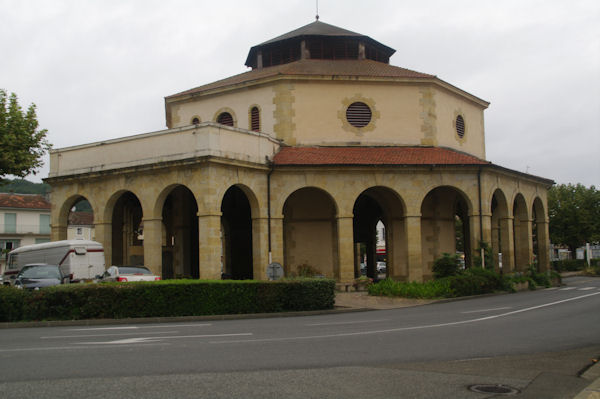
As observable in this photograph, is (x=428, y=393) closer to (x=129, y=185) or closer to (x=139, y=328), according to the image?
(x=139, y=328)

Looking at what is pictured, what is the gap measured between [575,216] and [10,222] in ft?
177

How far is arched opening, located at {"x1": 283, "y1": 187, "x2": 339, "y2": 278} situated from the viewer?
29.6m

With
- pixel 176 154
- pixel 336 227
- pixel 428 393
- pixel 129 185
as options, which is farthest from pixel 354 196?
pixel 428 393

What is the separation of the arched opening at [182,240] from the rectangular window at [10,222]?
3054cm

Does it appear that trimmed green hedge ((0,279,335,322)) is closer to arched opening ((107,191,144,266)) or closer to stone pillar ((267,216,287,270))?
stone pillar ((267,216,287,270))

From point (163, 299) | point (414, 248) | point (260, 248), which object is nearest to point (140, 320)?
point (163, 299)

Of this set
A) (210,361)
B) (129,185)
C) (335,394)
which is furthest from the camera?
(129,185)

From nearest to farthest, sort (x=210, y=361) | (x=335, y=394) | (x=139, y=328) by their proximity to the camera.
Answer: (x=335, y=394), (x=210, y=361), (x=139, y=328)

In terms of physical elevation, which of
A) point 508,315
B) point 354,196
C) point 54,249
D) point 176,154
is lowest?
point 508,315

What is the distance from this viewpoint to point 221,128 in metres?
24.7

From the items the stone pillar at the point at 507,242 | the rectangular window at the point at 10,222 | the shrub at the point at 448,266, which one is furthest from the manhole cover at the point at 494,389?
the rectangular window at the point at 10,222

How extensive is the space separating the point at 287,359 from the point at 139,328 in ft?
23.4

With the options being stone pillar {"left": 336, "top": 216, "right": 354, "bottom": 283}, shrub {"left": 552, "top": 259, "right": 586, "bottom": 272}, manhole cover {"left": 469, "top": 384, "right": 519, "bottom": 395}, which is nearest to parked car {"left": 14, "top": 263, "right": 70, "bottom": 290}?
stone pillar {"left": 336, "top": 216, "right": 354, "bottom": 283}

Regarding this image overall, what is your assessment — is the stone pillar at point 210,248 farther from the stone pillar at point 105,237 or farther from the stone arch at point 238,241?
the stone arch at point 238,241
